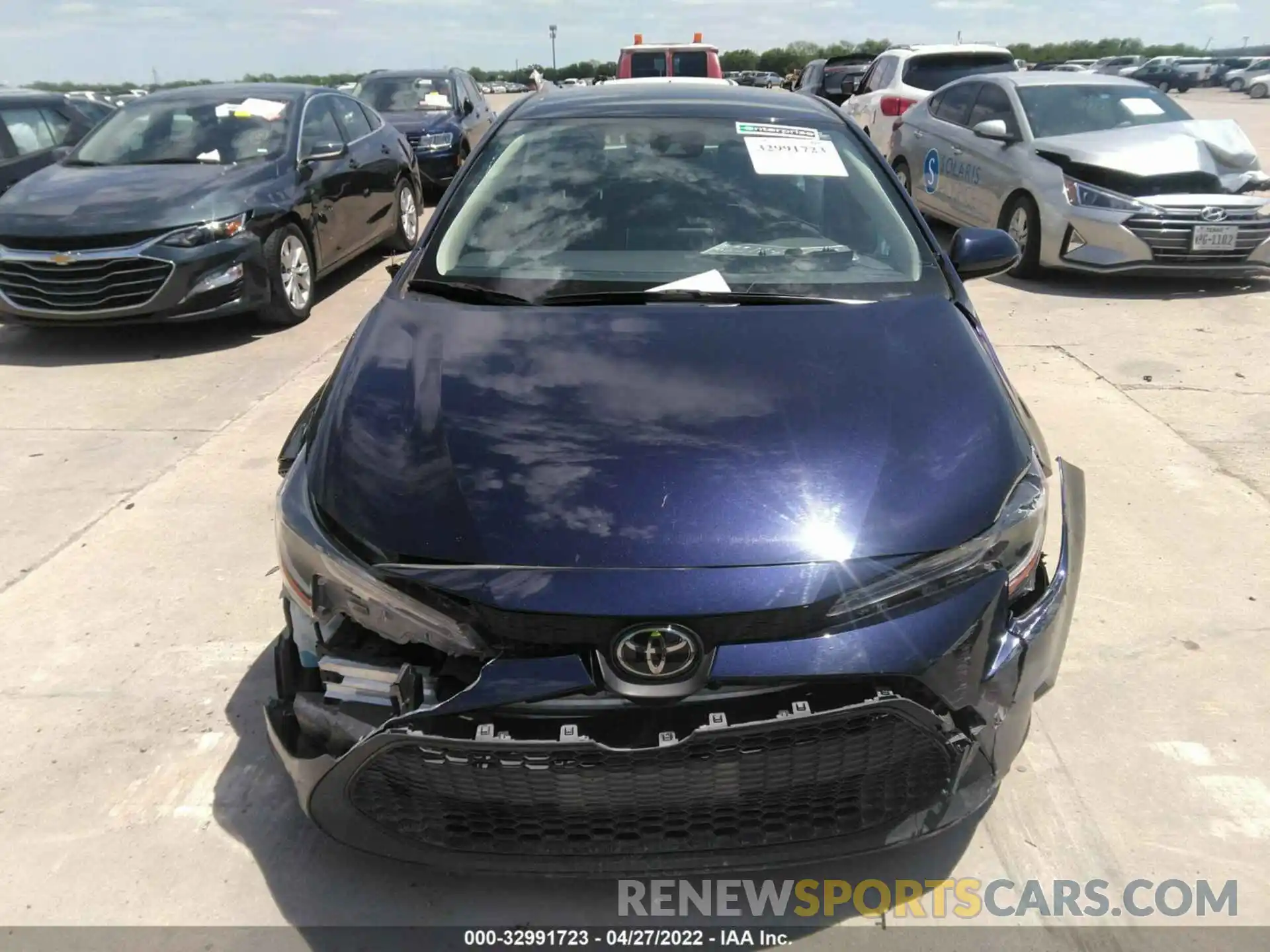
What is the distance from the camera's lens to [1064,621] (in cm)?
230

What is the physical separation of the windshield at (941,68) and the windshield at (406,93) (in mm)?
5441

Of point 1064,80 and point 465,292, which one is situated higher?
point 1064,80

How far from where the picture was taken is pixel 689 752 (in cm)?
183

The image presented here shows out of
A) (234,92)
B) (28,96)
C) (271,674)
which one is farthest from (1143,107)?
(28,96)

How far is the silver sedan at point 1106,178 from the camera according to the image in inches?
283

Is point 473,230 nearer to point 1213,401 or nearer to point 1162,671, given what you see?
point 1162,671

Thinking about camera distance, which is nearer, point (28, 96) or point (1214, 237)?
point (1214, 237)

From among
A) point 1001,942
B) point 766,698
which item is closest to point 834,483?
point 766,698

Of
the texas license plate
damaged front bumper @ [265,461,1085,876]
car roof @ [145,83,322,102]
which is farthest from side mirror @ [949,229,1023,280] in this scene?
car roof @ [145,83,322,102]

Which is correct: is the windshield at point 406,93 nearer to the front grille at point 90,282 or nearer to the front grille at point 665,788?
the front grille at point 90,282

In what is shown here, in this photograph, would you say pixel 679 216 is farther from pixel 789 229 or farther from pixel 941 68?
pixel 941 68

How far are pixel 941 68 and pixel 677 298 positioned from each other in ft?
35.1

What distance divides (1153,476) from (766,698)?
127 inches
